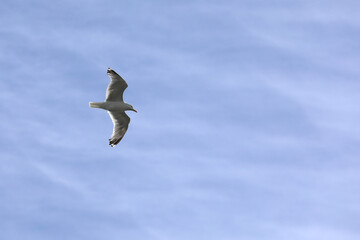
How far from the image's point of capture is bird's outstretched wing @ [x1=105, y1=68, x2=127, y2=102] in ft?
184

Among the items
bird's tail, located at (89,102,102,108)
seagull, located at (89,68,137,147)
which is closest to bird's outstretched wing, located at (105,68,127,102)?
seagull, located at (89,68,137,147)

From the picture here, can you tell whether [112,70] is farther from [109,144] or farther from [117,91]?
[109,144]

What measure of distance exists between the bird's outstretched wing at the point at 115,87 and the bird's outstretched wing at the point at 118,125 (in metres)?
1.91

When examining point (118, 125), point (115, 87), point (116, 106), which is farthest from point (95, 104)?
point (118, 125)

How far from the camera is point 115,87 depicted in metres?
57.2

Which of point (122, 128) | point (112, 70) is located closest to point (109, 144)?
point (122, 128)

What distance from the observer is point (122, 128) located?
60.3m

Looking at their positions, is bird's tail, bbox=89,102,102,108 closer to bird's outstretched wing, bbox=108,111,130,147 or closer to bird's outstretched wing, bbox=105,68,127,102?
bird's outstretched wing, bbox=105,68,127,102

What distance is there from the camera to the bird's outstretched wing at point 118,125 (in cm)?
5984

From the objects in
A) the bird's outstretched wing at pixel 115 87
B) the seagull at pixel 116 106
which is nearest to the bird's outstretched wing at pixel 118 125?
the seagull at pixel 116 106

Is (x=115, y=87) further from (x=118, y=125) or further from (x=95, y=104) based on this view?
(x=118, y=125)

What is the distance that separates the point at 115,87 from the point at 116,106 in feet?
6.58

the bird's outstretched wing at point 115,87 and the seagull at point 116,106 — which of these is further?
the seagull at point 116,106

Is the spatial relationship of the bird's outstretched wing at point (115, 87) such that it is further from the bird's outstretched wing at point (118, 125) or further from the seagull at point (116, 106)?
the bird's outstretched wing at point (118, 125)
